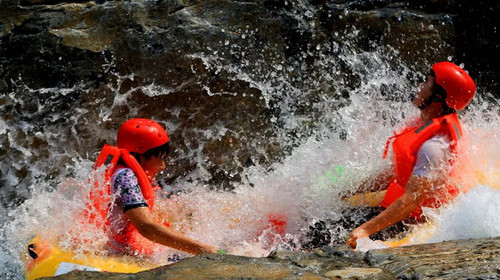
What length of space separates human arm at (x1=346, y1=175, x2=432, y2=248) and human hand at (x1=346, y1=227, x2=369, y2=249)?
2cm

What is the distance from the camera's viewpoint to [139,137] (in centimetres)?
406

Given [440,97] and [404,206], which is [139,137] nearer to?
[404,206]

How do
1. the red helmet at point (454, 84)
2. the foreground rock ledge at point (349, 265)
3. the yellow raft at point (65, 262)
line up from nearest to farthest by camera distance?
the foreground rock ledge at point (349, 265)
the yellow raft at point (65, 262)
the red helmet at point (454, 84)

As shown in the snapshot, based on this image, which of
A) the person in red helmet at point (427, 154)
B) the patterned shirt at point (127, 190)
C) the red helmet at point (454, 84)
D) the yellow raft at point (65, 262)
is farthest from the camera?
the red helmet at point (454, 84)

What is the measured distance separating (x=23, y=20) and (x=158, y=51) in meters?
1.51

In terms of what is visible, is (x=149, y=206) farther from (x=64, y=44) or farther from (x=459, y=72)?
(x=64, y=44)

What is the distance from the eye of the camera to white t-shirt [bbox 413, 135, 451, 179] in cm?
402

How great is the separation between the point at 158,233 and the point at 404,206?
5.51ft

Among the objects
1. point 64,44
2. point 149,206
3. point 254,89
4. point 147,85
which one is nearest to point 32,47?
point 64,44

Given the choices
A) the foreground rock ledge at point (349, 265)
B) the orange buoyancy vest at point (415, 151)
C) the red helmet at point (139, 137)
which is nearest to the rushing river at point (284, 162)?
the orange buoyancy vest at point (415, 151)

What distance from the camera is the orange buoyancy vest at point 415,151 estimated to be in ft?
13.5

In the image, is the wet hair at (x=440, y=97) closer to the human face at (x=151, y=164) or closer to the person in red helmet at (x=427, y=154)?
the person in red helmet at (x=427, y=154)

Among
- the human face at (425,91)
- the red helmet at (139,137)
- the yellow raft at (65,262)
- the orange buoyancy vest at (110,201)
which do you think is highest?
the human face at (425,91)

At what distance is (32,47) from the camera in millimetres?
6281
